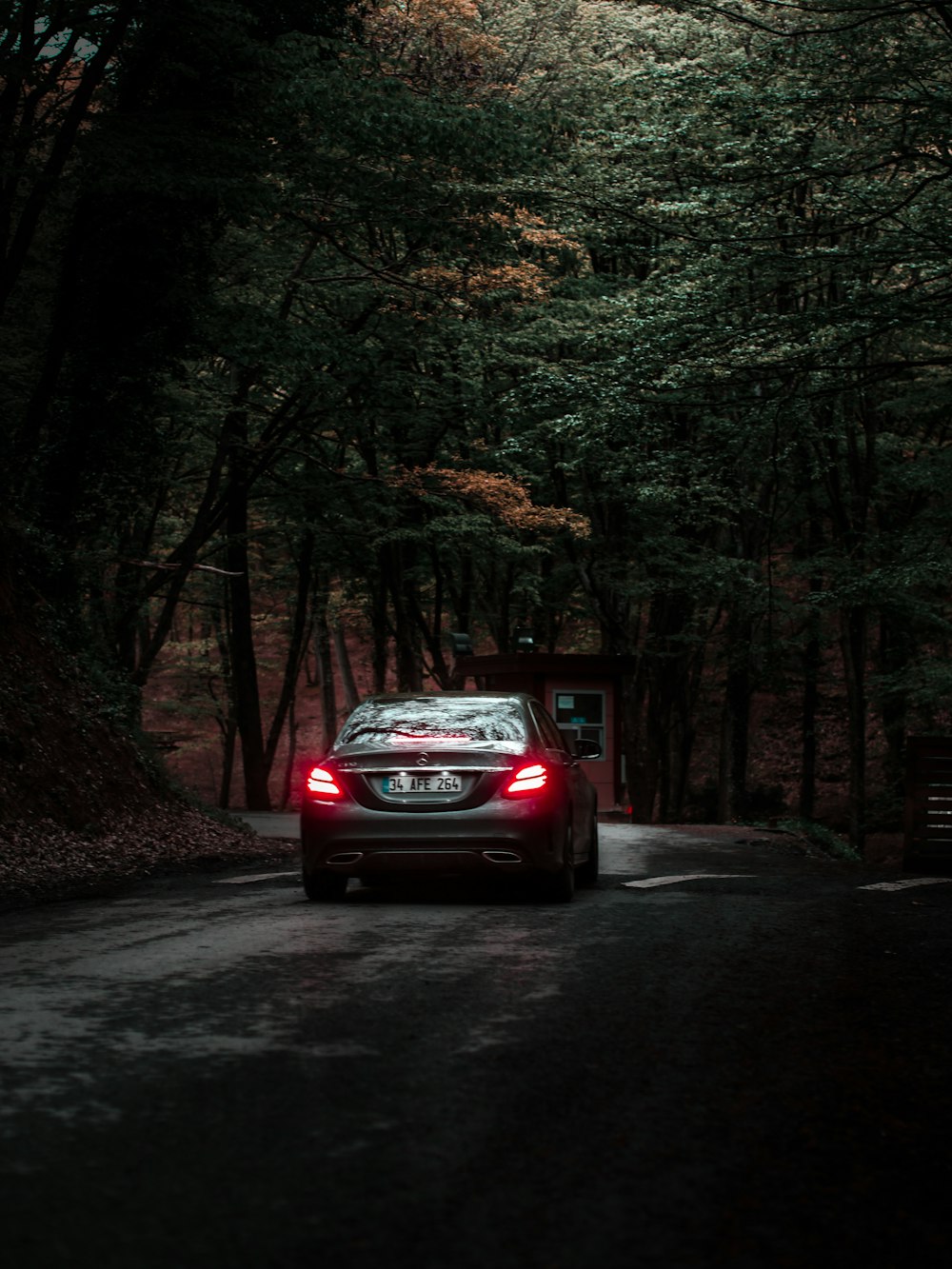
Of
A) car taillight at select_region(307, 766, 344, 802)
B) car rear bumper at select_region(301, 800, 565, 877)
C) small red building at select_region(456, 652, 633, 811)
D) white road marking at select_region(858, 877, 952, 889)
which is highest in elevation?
small red building at select_region(456, 652, 633, 811)

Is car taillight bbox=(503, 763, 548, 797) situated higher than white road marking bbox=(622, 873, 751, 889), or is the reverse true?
car taillight bbox=(503, 763, 548, 797)

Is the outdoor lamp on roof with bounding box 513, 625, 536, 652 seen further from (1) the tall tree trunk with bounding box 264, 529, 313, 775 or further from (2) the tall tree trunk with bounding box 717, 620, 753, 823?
(1) the tall tree trunk with bounding box 264, 529, 313, 775

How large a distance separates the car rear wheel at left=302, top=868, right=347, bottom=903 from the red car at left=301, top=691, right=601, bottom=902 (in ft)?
0.03

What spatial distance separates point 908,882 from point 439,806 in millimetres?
5966

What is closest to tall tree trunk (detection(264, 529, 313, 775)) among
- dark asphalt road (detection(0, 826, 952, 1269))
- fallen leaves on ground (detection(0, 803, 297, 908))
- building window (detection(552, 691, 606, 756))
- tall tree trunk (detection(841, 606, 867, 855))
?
building window (detection(552, 691, 606, 756))

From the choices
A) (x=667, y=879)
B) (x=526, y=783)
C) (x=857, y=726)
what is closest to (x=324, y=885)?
(x=526, y=783)

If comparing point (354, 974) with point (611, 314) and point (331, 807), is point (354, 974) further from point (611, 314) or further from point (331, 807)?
point (611, 314)

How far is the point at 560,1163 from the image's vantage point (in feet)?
15.1

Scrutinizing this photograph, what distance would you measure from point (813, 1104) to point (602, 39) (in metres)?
30.8

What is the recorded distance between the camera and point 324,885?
1162 cm

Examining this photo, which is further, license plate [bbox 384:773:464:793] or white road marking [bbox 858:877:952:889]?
white road marking [bbox 858:877:952:889]

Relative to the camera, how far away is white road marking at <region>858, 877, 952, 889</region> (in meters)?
14.2

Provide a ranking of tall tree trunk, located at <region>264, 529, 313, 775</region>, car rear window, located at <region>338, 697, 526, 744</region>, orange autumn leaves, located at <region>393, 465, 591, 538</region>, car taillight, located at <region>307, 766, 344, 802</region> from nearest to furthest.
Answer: car taillight, located at <region>307, 766, 344, 802</region>
car rear window, located at <region>338, 697, 526, 744</region>
orange autumn leaves, located at <region>393, 465, 591, 538</region>
tall tree trunk, located at <region>264, 529, 313, 775</region>

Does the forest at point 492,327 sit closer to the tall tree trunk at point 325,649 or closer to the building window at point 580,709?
the building window at point 580,709
